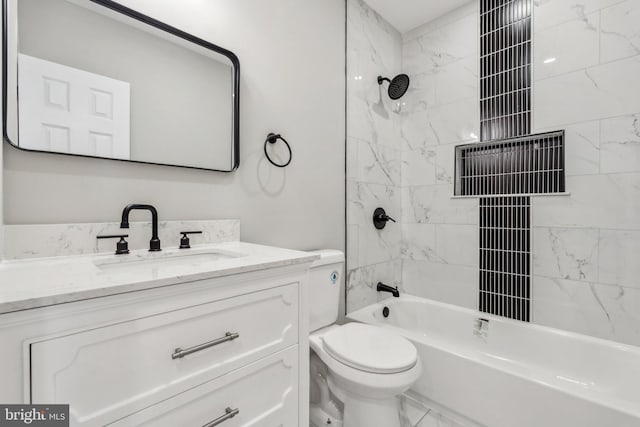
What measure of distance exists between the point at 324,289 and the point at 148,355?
3.26 ft

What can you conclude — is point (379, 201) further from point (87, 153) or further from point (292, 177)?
point (87, 153)

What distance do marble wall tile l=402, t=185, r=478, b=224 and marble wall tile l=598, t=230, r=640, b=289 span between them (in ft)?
2.24

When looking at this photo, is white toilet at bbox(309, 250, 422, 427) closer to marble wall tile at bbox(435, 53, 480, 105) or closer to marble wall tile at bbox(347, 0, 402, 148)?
marble wall tile at bbox(347, 0, 402, 148)

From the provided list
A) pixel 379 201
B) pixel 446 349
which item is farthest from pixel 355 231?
pixel 446 349

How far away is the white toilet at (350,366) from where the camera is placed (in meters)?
1.22

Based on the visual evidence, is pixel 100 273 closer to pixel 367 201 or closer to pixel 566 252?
pixel 367 201

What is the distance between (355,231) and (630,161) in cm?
158

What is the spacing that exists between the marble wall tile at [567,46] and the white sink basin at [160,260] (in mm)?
2162

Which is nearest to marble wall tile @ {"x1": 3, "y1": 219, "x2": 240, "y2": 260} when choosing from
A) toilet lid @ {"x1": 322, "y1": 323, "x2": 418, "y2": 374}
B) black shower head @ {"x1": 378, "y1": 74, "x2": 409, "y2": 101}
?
toilet lid @ {"x1": 322, "y1": 323, "x2": 418, "y2": 374}

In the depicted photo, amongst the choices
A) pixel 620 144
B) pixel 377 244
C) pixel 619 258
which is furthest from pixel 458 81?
pixel 619 258

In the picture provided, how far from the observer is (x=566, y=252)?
5.74 ft

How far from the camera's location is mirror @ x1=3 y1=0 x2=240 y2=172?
36.7 inches

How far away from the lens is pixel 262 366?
35.8 inches

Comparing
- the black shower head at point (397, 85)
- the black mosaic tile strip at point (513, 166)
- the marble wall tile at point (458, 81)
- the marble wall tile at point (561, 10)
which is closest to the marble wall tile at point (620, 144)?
the black mosaic tile strip at point (513, 166)
